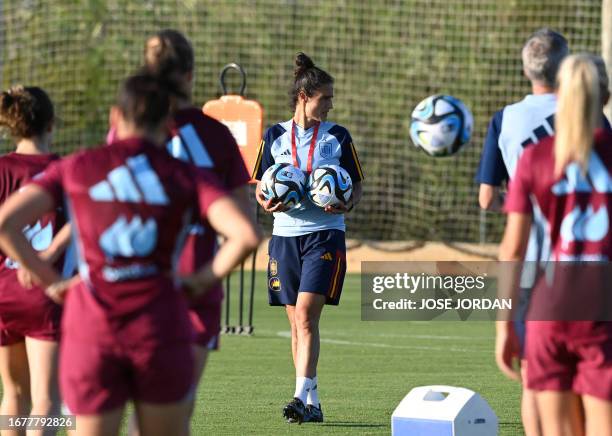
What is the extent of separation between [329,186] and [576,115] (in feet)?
13.3

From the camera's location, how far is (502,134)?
6523 mm

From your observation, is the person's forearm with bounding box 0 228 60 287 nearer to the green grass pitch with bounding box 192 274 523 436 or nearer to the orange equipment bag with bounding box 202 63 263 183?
the green grass pitch with bounding box 192 274 523 436

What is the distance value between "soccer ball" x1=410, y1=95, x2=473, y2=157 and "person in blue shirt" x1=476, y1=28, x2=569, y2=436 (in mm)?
3250

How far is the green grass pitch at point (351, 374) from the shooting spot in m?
8.97

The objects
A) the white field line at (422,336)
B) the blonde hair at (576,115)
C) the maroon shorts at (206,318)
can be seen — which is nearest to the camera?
the blonde hair at (576,115)

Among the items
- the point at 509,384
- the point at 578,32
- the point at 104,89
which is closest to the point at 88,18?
the point at 104,89

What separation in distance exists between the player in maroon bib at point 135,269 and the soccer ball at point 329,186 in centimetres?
432

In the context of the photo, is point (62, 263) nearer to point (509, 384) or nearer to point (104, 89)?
point (509, 384)

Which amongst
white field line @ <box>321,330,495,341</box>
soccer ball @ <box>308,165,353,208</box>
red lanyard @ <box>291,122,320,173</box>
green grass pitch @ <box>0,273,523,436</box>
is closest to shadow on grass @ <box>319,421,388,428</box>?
green grass pitch @ <box>0,273,523,436</box>

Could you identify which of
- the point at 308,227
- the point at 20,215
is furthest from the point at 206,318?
the point at 308,227

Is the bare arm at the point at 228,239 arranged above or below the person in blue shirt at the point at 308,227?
above

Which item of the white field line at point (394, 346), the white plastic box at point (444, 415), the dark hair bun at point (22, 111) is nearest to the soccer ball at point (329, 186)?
the white plastic box at point (444, 415)

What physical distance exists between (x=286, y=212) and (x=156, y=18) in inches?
664

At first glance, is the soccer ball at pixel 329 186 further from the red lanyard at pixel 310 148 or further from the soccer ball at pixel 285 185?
the red lanyard at pixel 310 148
